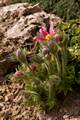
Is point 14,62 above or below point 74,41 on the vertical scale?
below

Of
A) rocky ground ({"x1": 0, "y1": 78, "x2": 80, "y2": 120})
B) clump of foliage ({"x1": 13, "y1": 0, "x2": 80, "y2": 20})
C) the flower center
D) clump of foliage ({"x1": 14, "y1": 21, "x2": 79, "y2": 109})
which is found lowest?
rocky ground ({"x1": 0, "y1": 78, "x2": 80, "y2": 120})

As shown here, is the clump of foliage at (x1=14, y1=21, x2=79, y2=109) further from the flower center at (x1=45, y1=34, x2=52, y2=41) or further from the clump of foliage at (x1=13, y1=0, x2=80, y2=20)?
the clump of foliage at (x1=13, y1=0, x2=80, y2=20)

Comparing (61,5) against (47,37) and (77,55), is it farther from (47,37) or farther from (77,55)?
(47,37)

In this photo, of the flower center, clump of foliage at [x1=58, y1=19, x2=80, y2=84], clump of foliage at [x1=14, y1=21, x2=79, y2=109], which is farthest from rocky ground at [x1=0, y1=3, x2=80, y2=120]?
the flower center

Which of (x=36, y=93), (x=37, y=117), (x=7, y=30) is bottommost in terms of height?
(x=37, y=117)

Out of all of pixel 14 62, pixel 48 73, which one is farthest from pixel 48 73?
pixel 14 62

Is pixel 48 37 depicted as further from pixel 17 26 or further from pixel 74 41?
pixel 17 26

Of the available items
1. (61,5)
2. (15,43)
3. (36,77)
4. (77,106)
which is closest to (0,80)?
(15,43)
